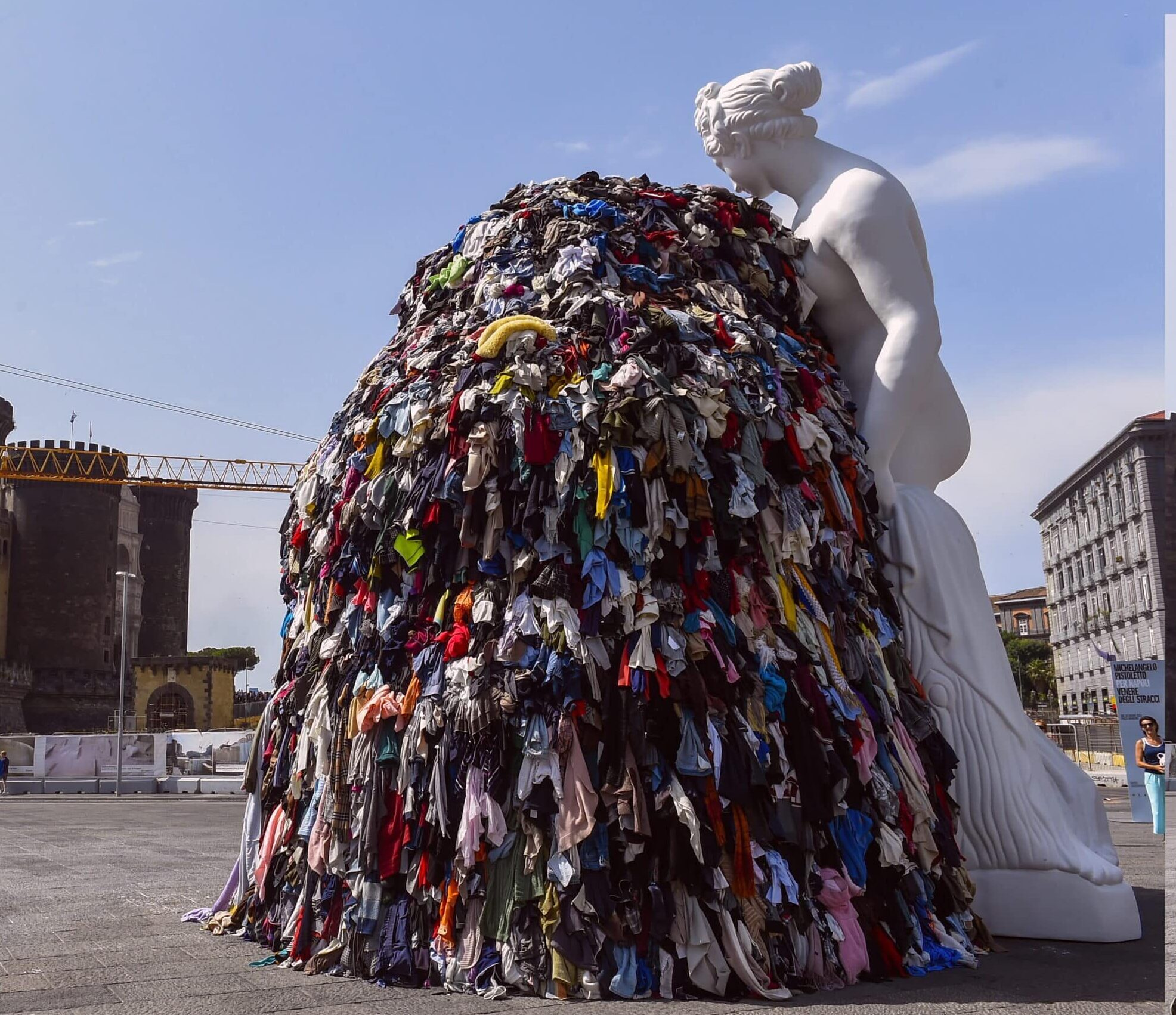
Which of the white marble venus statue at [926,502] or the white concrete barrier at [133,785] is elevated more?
the white marble venus statue at [926,502]

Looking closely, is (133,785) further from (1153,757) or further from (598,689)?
(598,689)

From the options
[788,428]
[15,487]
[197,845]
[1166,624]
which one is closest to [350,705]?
[788,428]

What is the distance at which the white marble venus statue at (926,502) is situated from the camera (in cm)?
561

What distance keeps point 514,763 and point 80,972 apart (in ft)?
6.80

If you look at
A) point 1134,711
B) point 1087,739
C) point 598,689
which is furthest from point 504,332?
point 1087,739

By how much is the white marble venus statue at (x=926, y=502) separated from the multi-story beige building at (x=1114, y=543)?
2.42 feet

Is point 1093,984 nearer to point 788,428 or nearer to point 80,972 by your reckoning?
point 788,428

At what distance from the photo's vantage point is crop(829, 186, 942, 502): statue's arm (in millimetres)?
6129

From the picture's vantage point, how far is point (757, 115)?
674 cm

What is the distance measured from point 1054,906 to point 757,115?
444cm

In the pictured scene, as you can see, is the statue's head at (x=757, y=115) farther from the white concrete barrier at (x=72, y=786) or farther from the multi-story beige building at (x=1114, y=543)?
the white concrete barrier at (x=72, y=786)

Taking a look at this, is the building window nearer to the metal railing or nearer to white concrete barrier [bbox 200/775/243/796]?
white concrete barrier [bbox 200/775/243/796]

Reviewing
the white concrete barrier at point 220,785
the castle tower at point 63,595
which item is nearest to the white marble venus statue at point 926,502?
the white concrete barrier at point 220,785

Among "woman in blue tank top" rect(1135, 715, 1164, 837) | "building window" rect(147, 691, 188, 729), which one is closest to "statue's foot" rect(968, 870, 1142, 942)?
"woman in blue tank top" rect(1135, 715, 1164, 837)
